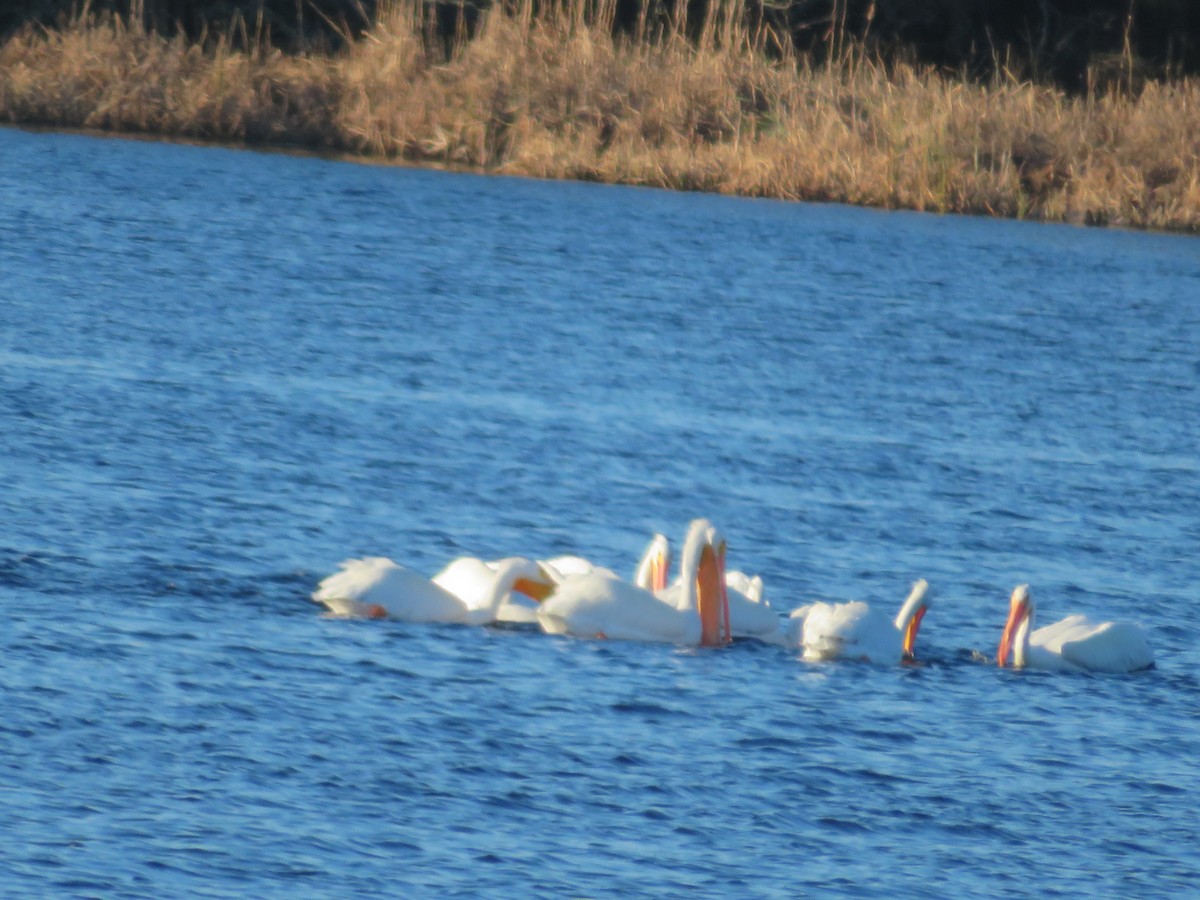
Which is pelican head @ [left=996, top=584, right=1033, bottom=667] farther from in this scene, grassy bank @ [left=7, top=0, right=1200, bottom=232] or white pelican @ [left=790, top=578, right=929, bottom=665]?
grassy bank @ [left=7, top=0, right=1200, bottom=232]

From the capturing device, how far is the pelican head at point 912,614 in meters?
9.74

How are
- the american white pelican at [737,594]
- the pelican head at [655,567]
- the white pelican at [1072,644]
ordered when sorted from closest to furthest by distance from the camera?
the white pelican at [1072,644] → the american white pelican at [737,594] → the pelican head at [655,567]

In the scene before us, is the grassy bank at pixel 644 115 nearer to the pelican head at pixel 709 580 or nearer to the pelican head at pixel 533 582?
the pelican head at pixel 709 580

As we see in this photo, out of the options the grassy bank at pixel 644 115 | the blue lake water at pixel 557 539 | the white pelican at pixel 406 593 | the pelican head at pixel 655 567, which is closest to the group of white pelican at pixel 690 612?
the white pelican at pixel 406 593

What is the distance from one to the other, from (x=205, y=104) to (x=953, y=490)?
57.6 feet

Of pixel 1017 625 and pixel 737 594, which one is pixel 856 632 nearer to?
pixel 737 594

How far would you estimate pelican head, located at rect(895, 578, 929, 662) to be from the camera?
974cm

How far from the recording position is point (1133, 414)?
55.2 feet

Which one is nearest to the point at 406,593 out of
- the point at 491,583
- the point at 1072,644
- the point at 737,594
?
the point at 491,583

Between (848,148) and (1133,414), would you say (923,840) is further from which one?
(848,148)

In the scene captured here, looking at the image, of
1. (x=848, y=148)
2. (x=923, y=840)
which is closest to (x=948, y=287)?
(x=848, y=148)

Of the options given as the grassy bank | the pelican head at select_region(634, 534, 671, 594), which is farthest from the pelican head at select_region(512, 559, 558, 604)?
the grassy bank

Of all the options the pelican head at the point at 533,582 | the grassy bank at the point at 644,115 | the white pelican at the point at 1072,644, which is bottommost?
the white pelican at the point at 1072,644

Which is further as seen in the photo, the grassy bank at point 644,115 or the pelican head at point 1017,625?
the grassy bank at point 644,115
